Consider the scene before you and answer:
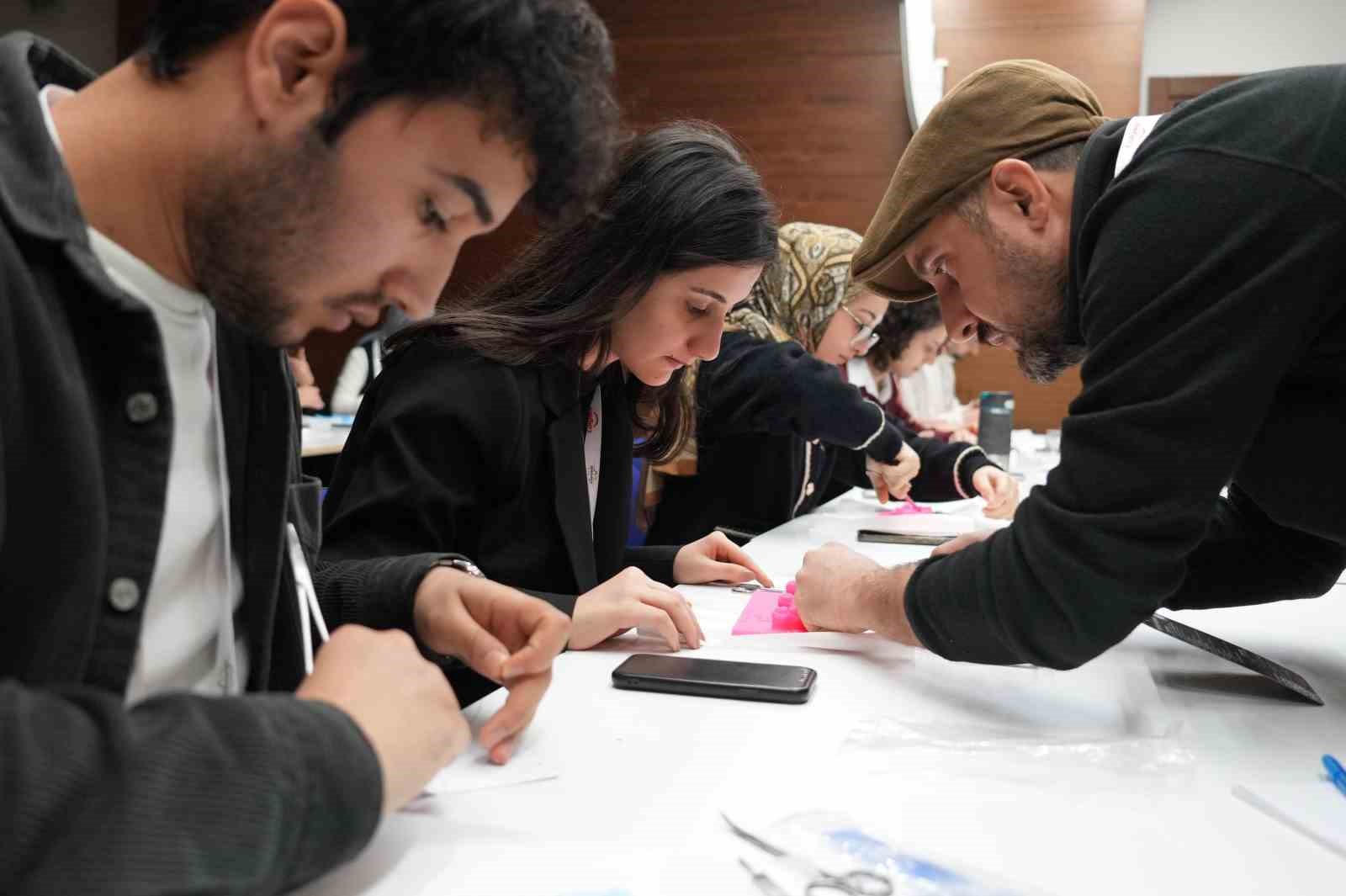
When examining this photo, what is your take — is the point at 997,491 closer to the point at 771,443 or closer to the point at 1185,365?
the point at 771,443

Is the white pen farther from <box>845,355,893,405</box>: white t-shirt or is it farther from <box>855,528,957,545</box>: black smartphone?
<box>845,355,893,405</box>: white t-shirt

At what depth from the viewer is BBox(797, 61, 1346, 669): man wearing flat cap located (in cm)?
90

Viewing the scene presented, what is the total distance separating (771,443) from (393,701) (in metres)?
2.04

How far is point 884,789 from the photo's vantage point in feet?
2.68

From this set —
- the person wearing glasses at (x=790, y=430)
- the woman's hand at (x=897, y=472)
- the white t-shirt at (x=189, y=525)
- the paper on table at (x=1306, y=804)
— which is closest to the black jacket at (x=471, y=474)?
the white t-shirt at (x=189, y=525)

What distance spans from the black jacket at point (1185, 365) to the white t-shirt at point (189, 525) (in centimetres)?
67

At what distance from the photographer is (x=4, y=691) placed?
486 mm

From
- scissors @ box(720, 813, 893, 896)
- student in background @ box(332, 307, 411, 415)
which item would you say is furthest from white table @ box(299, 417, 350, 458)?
A: scissors @ box(720, 813, 893, 896)

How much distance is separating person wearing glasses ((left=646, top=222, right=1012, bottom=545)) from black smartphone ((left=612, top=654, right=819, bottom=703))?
123 centimetres

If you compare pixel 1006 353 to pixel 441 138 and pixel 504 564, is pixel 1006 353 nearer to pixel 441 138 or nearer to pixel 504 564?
pixel 504 564

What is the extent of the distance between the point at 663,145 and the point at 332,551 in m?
0.72

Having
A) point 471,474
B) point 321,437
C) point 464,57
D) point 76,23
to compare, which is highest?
point 76,23

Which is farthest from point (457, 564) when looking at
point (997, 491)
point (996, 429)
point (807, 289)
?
point (996, 429)

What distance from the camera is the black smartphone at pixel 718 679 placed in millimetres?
1018
